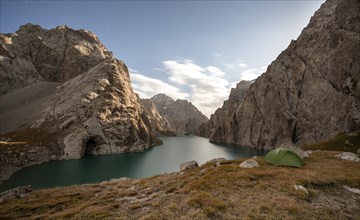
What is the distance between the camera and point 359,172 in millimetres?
24281

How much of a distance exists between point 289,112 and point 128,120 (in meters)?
105

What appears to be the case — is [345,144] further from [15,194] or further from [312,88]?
[312,88]

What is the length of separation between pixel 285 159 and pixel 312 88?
115 metres

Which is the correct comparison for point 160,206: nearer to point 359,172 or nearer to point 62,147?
point 359,172

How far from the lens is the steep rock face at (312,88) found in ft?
324

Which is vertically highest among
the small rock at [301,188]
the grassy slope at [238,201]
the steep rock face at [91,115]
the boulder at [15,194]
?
the steep rock face at [91,115]

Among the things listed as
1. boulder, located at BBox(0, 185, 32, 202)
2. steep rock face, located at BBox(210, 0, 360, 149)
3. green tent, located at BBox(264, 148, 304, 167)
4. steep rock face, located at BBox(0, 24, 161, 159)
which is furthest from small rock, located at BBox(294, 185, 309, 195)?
steep rock face, located at BBox(0, 24, 161, 159)

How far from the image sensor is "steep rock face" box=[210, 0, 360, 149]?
324ft

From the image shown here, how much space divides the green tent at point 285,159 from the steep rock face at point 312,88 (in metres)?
68.7

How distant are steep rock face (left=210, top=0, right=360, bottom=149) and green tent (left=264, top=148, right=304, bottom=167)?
6870cm

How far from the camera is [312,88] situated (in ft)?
409

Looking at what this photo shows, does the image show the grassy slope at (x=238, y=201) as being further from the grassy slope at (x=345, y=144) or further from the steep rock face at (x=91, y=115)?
the steep rock face at (x=91, y=115)

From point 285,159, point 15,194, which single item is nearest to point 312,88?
point 285,159

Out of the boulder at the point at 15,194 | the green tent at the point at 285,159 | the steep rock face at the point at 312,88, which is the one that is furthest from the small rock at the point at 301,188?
the steep rock face at the point at 312,88
